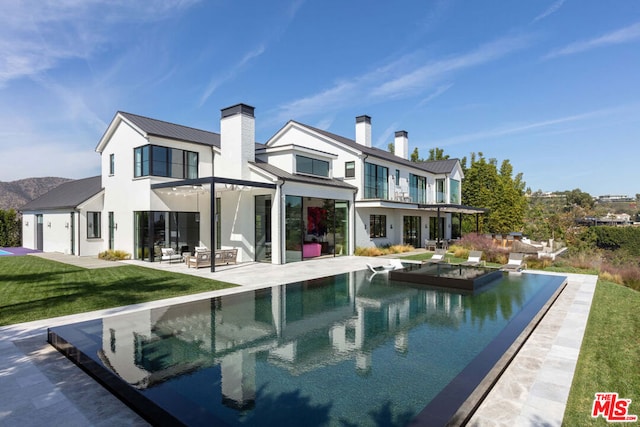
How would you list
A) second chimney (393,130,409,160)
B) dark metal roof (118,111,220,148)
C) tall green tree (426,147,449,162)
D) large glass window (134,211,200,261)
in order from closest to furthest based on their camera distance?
large glass window (134,211,200,261)
dark metal roof (118,111,220,148)
second chimney (393,130,409,160)
tall green tree (426,147,449,162)

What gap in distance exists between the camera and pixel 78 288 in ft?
37.9

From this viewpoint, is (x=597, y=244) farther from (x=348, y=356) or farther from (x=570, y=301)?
(x=348, y=356)

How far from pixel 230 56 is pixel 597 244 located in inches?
2030

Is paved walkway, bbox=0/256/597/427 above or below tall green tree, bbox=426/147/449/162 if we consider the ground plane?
below

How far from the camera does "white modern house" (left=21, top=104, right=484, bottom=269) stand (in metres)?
18.1

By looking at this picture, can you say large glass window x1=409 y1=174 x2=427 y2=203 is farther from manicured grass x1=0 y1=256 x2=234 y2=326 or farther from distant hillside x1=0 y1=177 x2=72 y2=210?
distant hillside x1=0 y1=177 x2=72 y2=210

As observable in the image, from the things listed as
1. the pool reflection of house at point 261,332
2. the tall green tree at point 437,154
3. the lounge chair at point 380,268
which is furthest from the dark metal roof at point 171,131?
the tall green tree at point 437,154

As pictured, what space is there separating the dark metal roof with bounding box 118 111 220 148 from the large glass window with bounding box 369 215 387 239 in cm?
1123

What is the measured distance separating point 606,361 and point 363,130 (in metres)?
24.3

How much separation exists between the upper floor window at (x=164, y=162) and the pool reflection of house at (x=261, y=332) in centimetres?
1096

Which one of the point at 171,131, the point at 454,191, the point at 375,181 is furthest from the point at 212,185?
the point at 454,191

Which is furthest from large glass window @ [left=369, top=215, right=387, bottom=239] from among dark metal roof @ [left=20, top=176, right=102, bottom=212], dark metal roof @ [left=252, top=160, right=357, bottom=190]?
dark metal roof @ [left=20, top=176, right=102, bottom=212]

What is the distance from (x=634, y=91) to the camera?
18016 mm

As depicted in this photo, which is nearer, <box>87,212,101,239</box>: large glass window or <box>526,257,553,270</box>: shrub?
<box>526,257,553,270</box>: shrub
